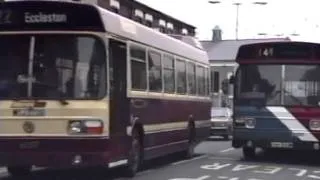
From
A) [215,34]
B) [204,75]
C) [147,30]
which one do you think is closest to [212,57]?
[215,34]

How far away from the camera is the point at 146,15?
50.5 m

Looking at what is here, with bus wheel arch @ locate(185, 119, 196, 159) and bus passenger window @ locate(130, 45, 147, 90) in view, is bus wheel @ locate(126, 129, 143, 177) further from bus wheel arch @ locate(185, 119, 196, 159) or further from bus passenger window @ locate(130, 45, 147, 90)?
bus wheel arch @ locate(185, 119, 196, 159)

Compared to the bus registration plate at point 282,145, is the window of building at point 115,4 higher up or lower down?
higher up

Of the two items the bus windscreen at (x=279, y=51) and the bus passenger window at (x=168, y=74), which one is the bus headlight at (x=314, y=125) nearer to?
the bus windscreen at (x=279, y=51)

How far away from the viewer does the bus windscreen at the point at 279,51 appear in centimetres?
1964

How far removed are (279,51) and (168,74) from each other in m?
3.53

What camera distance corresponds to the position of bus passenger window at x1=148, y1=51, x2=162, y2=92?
16234 millimetres

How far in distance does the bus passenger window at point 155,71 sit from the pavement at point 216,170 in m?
1.81

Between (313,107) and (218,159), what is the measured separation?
3.20m

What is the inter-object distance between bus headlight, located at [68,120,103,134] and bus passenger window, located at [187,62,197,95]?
7.88 m

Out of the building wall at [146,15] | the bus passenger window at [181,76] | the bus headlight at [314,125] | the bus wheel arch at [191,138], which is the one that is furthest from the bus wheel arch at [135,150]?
the building wall at [146,15]

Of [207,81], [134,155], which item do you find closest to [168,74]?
[134,155]

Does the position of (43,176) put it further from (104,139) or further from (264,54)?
(264,54)

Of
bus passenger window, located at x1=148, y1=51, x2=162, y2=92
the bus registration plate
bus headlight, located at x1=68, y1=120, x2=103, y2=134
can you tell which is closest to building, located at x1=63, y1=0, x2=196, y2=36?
the bus registration plate
